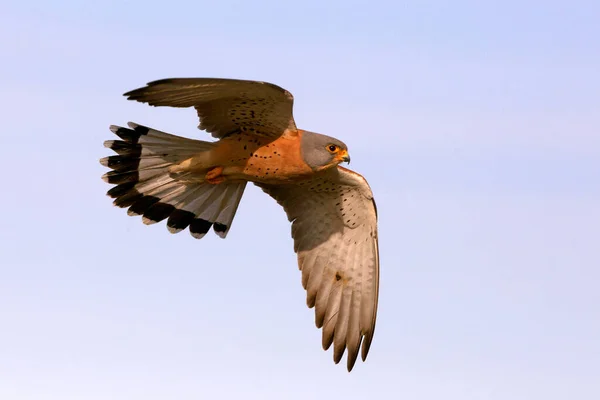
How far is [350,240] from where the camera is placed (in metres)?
12.9

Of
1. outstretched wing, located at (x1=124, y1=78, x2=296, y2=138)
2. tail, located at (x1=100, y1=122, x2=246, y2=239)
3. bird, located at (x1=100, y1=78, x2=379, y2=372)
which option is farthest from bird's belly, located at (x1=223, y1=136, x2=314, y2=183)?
tail, located at (x1=100, y1=122, x2=246, y2=239)

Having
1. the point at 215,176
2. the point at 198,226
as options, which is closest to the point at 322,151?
the point at 215,176

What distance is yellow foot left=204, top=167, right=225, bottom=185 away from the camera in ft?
38.5

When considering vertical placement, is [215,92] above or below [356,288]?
above

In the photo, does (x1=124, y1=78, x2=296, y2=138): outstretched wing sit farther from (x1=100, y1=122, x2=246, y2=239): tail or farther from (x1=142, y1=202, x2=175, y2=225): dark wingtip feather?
(x1=142, y1=202, x2=175, y2=225): dark wingtip feather

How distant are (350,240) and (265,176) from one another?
5.71 ft

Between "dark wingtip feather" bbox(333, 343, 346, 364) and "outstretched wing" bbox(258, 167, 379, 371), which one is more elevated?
"outstretched wing" bbox(258, 167, 379, 371)

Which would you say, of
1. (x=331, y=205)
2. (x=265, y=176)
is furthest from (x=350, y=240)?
(x=265, y=176)

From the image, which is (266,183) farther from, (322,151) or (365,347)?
(365,347)

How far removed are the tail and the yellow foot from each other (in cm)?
26

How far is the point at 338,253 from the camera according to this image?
1287cm

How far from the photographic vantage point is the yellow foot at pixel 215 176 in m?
11.7

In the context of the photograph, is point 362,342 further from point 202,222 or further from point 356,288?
point 202,222

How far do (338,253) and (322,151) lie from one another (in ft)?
6.12
